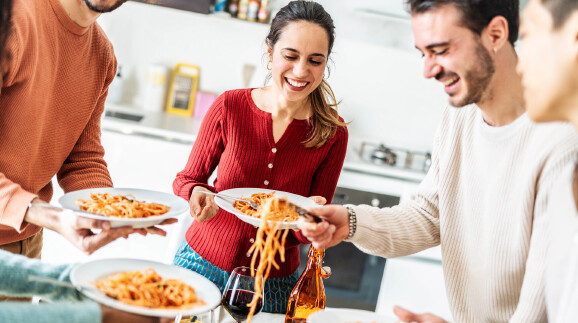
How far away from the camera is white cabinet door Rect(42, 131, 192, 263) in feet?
12.5

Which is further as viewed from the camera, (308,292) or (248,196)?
(248,196)

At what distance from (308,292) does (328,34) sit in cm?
108

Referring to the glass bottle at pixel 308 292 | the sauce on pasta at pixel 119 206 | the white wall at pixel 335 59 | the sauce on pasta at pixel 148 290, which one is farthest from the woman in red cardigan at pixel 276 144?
the white wall at pixel 335 59

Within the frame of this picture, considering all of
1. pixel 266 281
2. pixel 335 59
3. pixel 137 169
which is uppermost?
pixel 335 59

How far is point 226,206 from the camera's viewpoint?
1812mm

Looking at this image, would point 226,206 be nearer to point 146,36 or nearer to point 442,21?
point 442,21

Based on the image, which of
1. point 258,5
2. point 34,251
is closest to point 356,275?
point 258,5

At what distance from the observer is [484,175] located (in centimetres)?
167

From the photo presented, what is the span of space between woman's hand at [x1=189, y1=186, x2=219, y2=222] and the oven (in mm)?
1844

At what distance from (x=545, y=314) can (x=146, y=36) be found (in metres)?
3.74

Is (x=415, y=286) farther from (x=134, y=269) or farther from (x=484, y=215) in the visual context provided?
(x=134, y=269)

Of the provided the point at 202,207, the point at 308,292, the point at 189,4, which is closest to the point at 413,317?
the point at 308,292

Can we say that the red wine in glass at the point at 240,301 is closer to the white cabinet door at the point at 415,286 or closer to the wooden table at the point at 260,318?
the wooden table at the point at 260,318

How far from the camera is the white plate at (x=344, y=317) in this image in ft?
4.50
